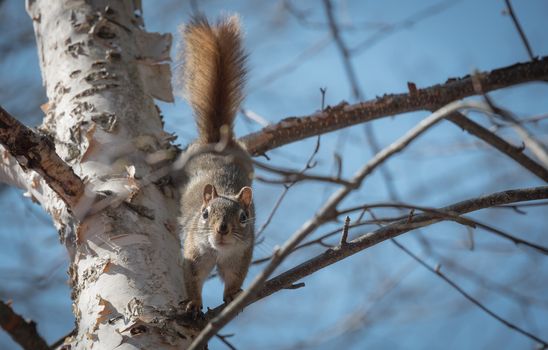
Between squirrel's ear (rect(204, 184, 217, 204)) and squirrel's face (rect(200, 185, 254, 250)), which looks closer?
squirrel's face (rect(200, 185, 254, 250))

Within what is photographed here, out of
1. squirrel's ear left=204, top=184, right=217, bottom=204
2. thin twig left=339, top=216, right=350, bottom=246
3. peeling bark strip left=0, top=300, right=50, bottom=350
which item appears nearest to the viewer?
peeling bark strip left=0, top=300, right=50, bottom=350

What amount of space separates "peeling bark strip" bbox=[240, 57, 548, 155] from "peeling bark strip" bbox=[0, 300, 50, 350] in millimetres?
1076

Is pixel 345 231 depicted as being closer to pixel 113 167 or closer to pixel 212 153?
pixel 113 167

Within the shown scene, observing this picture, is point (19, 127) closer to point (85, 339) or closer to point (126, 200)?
point (126, 200)

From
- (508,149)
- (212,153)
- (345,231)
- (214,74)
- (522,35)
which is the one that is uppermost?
(214,74)

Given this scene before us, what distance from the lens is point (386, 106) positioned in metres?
1.90

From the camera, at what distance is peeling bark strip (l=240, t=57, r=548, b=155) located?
152 cm

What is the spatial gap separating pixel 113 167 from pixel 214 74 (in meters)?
0.90

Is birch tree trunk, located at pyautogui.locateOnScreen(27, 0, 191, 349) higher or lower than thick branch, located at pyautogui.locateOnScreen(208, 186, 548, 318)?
higher

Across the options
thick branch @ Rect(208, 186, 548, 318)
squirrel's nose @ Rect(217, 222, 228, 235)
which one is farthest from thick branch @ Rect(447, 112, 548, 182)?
squirrel's nose @ Rect(217, 222, 228, 235)

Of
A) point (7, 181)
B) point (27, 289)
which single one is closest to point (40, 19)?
point (7, 181)

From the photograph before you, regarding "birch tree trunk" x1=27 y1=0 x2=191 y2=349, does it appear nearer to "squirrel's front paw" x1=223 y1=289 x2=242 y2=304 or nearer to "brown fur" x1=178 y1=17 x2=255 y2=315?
"brown fur" x1=178 y1=17 x2=255 y2=315

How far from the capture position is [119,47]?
7.16ft

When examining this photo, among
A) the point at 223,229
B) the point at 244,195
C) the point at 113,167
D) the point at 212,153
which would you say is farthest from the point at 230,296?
the point at 113,167
